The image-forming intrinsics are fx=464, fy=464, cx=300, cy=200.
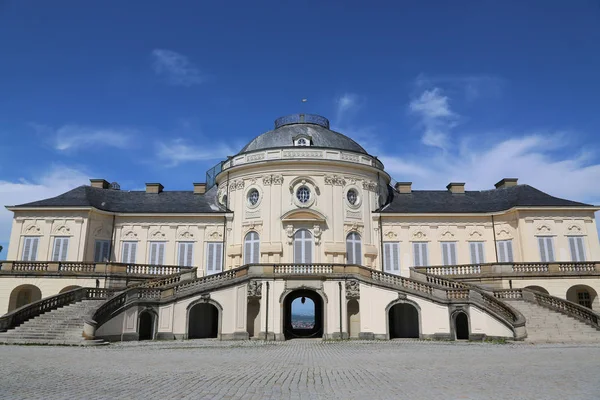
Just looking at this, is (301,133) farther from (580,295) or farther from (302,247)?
Result: (580,295)

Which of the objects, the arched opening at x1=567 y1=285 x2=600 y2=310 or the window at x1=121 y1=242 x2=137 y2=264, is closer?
→ the arched opening at x1=567 y1=285 x2=600 y2=310

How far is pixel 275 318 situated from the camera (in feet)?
75.8

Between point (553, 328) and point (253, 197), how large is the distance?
17845 mm

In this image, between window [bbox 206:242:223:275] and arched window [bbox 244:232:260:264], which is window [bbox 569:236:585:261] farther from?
window [bbox 206:242:223:275]

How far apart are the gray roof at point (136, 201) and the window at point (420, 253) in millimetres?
13126

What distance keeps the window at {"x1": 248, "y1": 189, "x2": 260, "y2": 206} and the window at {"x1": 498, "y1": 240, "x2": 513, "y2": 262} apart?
16.2 meters

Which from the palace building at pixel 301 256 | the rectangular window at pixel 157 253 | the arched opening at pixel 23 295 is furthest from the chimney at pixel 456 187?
the arched opening at pixel 23 295

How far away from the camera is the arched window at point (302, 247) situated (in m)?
27.8

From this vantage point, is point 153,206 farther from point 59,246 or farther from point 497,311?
point 497,311

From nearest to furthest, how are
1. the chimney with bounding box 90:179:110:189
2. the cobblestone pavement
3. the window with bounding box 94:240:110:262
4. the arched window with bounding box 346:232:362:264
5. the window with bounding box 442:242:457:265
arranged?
the cobblestone pavement < the arched window with bounding box 346:232:362:264 < the window with bounding box 94:240:110:262 < the window with bounding box 442:242:457:265 < the chimney with bounding box 90:179:110:189

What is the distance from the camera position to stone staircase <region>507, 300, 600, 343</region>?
19.1 metres

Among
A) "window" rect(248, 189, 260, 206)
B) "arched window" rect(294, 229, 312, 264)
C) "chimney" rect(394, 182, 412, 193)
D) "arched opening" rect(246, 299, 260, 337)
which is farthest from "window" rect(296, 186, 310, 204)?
"chimney" rect(394, 182, 412, 193)

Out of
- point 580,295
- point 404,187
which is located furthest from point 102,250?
point 580,295

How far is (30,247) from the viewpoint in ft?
97.1
